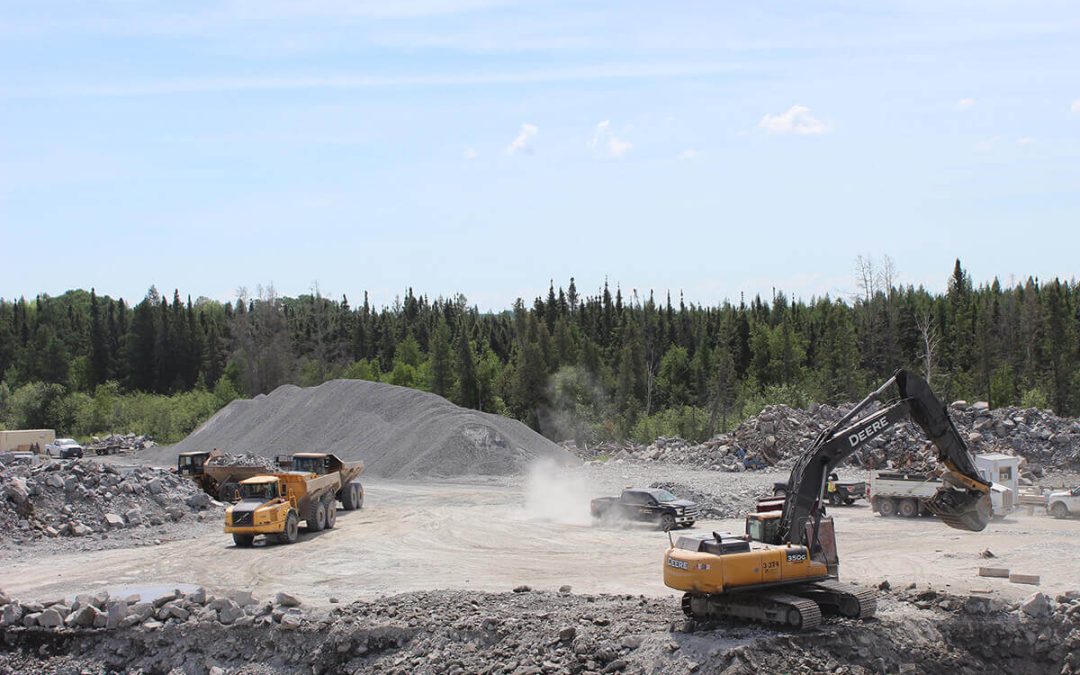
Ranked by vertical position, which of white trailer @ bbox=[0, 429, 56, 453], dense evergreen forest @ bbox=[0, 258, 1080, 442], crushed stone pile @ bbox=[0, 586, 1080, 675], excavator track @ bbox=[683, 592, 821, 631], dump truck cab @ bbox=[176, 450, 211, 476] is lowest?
crushed stone pile @ bbox=[0, 586, 1080, 675]

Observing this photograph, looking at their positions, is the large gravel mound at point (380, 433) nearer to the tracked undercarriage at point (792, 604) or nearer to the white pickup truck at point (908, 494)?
the white pickup truck at point (908, 494)

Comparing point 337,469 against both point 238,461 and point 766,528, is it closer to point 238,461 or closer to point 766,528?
point 238,461

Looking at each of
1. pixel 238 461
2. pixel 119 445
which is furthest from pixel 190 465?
pixel 119 445

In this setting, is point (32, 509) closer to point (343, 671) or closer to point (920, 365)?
point (343, 671)

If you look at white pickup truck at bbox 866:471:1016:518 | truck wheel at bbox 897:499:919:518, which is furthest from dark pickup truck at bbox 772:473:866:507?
truck wheel at bbox 897:499:919:518

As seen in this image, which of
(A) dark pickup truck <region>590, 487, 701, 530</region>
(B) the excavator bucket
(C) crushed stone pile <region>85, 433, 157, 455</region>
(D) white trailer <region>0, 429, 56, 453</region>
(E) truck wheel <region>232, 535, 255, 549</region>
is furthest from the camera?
(C) crushed stone pile <region>85, 433, 157, 455</region>

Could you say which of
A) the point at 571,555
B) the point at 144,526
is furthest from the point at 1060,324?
the point at 144,526

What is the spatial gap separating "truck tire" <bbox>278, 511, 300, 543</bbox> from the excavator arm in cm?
1634

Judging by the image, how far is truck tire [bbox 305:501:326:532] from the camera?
3052 centimetres

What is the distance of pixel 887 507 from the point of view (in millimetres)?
33125

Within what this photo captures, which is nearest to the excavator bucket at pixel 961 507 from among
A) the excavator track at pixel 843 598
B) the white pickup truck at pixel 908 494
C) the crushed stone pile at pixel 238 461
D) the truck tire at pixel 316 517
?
the excavator track at pixel 843 598

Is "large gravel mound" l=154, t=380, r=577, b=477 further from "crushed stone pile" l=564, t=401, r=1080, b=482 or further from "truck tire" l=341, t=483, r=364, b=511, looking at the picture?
"truck tire" l=341, t=483, r=364, b=511

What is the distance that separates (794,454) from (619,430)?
71.6 ft

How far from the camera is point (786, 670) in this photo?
15.6 meters
